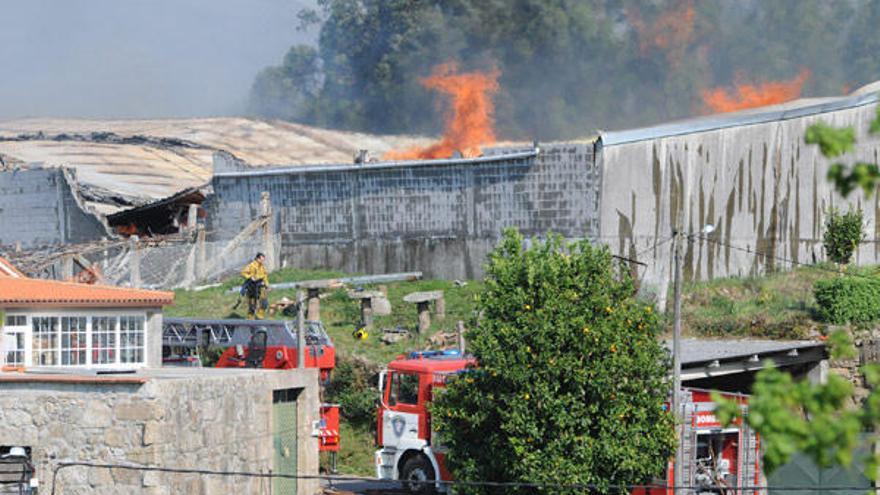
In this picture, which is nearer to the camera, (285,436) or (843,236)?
(285,436)

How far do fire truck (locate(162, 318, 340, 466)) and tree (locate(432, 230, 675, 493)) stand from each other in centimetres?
580

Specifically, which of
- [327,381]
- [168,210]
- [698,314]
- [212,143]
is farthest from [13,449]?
[212,143]

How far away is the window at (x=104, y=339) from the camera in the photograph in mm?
28109

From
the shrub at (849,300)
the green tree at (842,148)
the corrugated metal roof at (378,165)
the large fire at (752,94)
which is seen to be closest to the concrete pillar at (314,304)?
the corrugated metal roof at (378,165)

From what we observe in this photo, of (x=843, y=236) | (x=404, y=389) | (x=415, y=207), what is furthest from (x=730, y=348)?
(x=415, y=207)

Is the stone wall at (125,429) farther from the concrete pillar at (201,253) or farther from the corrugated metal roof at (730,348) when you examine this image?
the concrete pillar at (201,253)

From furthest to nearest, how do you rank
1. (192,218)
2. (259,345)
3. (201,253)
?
(192,218) < (201,253) < (259,345)

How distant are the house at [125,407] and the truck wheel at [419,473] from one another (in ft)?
6.63

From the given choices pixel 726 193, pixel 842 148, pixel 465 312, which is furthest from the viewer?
pixel 726 193

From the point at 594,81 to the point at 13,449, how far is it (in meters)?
46.3

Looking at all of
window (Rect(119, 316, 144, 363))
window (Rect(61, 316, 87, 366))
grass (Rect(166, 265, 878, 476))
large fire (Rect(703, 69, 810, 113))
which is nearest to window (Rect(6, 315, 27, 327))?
window (Rect(61, 316, 87, 366))

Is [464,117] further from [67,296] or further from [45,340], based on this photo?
[45,340]

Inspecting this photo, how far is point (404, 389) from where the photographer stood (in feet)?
96.1

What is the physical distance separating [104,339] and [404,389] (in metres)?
6.12
